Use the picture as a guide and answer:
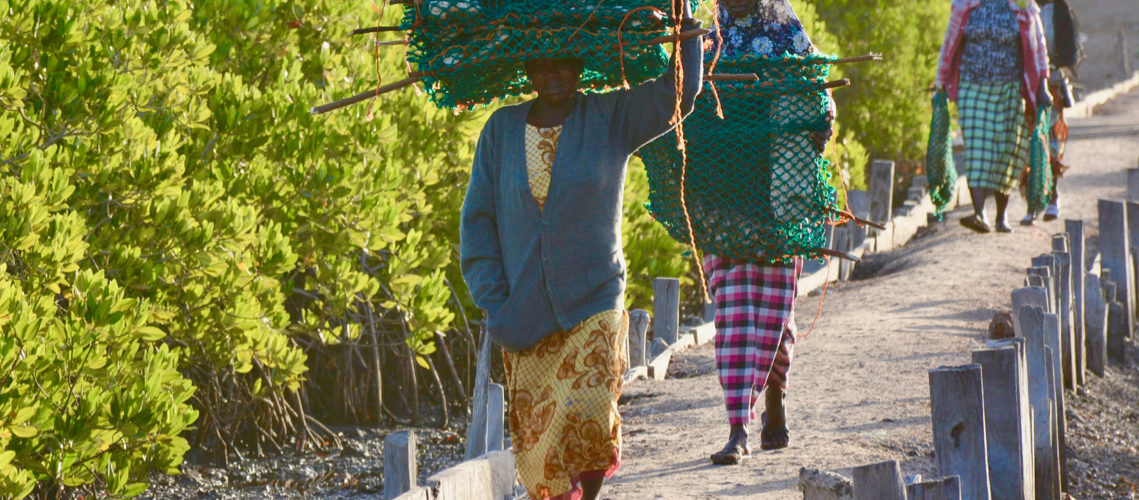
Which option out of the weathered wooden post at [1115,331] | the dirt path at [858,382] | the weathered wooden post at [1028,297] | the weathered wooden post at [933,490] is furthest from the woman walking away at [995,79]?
the weathered wooden post at [933,490]

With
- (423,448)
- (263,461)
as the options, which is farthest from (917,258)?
(263,461)

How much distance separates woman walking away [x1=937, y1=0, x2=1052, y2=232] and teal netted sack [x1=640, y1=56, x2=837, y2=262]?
4.51 m

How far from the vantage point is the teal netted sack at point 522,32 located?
3.63 metres

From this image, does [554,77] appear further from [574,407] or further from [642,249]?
[642,249]

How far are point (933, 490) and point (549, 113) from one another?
4.63 ft

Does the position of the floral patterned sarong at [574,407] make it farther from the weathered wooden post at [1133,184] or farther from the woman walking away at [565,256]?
the weathered wooden post at [1133,184]

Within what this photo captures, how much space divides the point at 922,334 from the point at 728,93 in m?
3.36

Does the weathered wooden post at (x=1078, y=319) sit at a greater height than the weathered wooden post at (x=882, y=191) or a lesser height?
lesser

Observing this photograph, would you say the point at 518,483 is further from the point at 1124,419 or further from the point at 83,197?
the point at 1124,419

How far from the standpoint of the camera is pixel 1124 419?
7.58 metres

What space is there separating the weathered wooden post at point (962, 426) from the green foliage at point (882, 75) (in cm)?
993

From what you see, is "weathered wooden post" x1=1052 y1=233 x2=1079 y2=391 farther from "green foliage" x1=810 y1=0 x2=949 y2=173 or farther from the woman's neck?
"green foliage" x1=810 y1=0 x2=949 y2=173

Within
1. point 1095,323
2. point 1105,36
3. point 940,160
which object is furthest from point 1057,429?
point 1105,36

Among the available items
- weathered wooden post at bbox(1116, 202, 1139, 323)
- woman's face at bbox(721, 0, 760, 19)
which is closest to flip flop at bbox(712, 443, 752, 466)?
woman's face at bbox(721, 0, 760, 19)
